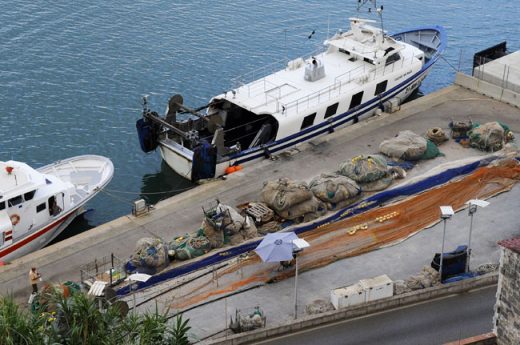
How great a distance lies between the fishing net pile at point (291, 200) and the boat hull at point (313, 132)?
17.2 feet

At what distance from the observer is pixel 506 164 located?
4356 cm

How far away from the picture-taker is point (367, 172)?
139ft

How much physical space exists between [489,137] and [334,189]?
963cm

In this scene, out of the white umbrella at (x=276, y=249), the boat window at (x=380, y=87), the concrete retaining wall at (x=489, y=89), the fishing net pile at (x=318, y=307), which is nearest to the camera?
the fishing net pile at (x=318, y=307)

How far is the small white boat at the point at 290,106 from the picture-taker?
148ft

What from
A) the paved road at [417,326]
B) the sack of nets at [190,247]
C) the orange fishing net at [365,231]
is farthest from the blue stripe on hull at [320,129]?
the paved road at [417,326]

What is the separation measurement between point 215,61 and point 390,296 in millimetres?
29584

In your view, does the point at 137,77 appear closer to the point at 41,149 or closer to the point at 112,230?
the point at 41,149

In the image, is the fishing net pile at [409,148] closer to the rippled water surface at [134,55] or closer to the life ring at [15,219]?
the rippled water surface at [134,55]

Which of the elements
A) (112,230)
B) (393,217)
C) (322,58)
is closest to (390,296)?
(393,217)

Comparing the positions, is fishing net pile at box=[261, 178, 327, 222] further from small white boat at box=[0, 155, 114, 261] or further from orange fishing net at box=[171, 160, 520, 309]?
small white boat at box=[0, 155, 114, 261]

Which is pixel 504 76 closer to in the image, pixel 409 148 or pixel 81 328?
pixel 409 148

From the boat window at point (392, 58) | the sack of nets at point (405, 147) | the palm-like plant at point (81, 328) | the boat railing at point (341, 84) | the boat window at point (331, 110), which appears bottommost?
the sack of nets at point (405, 147)

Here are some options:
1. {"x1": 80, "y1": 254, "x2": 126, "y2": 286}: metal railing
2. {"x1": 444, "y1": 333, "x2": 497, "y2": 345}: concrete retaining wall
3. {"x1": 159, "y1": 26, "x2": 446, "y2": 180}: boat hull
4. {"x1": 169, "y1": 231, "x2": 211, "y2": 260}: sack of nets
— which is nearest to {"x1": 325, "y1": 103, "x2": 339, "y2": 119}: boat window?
{"x1": 159, "y1": 26, "x2": 446, "y2": 180}: boat hull
